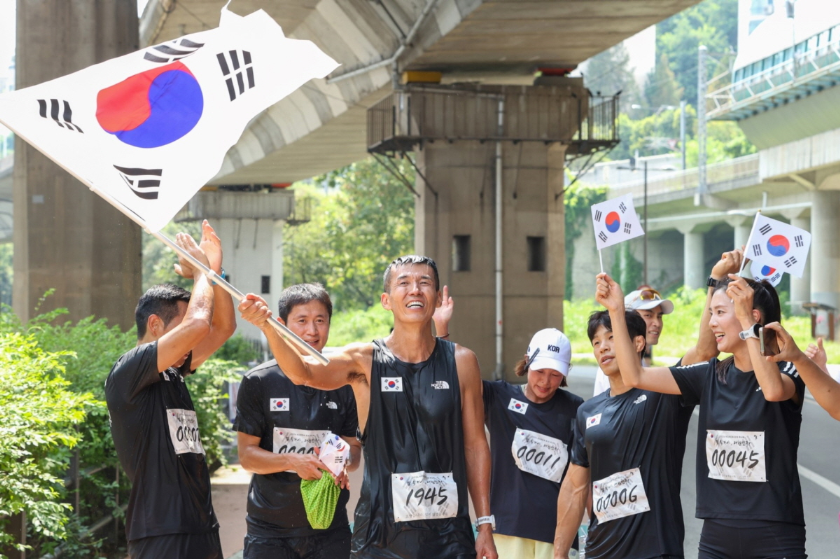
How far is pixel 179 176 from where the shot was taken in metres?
5.28

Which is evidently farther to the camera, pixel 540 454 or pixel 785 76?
pixel 785 76

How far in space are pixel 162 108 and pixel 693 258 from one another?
84678mm

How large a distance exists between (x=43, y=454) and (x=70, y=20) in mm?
11686

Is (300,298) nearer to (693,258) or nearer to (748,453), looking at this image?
(748,453)

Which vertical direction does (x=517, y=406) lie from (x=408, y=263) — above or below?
below

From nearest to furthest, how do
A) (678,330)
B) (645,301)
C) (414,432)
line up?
(414,432) < (645,301) < (678,330)

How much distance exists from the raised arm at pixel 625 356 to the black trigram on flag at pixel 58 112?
8.86 ft

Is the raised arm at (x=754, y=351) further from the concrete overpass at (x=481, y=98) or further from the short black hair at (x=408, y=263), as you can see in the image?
the concrete overpass at (x=481, y=98)

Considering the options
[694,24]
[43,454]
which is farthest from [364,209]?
[694,24]

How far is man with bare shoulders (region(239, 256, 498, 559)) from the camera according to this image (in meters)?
5.02

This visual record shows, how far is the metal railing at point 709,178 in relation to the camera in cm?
6600

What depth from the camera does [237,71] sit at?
5.73m

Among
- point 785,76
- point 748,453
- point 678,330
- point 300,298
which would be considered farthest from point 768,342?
point 678,330

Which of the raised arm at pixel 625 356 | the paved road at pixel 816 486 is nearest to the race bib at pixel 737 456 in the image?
the raised arm at pixel 625 356
